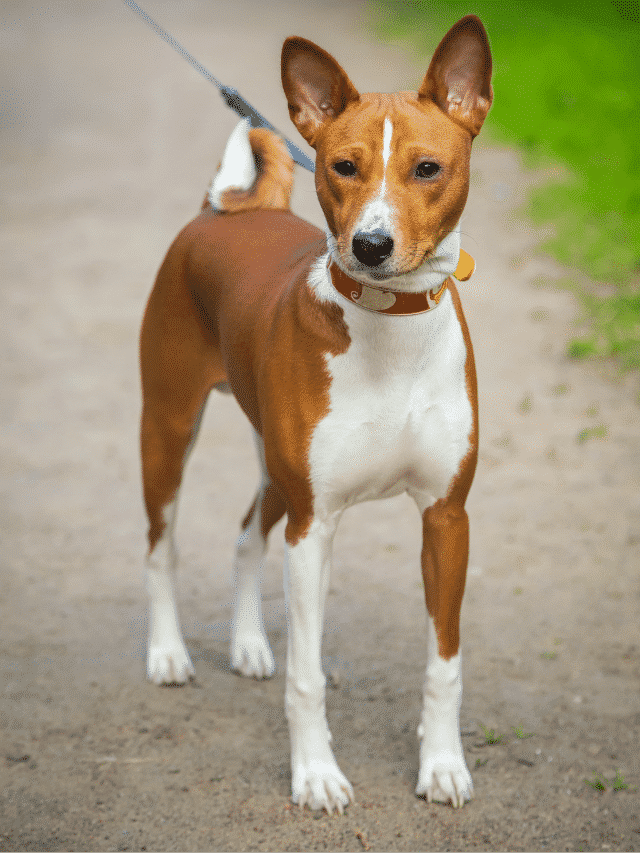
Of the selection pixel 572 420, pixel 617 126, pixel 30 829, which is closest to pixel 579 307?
pixel 572 420

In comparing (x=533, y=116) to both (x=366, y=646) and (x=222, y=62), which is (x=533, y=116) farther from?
(x=366, y=646)

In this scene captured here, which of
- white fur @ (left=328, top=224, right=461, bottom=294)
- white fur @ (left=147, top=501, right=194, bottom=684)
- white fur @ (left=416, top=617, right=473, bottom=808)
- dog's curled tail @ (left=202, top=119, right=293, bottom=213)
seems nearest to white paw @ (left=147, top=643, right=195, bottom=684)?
white fur @ (left=147, top=501, right=194, bottom=684)

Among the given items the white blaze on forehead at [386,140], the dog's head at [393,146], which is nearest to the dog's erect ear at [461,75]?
the dog's head at [393,146]

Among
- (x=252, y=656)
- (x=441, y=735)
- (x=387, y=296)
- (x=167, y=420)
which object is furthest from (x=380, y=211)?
(x=252, y=656)

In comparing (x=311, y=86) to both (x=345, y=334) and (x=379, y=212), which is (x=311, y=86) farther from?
(x=345, y=334)

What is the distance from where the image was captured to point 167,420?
11.9ft

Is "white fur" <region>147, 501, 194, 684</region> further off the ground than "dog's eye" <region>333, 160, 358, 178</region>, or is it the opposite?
"dog's eye" <region>333, 160, 358, 178</region>

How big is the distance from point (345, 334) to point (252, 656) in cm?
155

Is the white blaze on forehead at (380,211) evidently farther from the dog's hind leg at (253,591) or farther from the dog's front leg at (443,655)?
the dog's hind leg at (253,591)

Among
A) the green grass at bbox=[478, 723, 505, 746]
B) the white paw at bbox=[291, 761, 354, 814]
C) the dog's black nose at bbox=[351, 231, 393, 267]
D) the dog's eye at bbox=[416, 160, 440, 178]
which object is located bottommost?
the green grass at bbox=[478, 723, 505, 746]

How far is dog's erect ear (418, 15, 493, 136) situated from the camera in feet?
8.43

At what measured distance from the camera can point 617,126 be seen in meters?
9.73

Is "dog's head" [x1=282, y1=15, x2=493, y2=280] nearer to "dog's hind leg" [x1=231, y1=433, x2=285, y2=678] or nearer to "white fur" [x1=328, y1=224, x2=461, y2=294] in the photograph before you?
"white fur" [x1=328, y1=224, x2=461, y2=294]

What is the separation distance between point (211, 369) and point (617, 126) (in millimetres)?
7390
